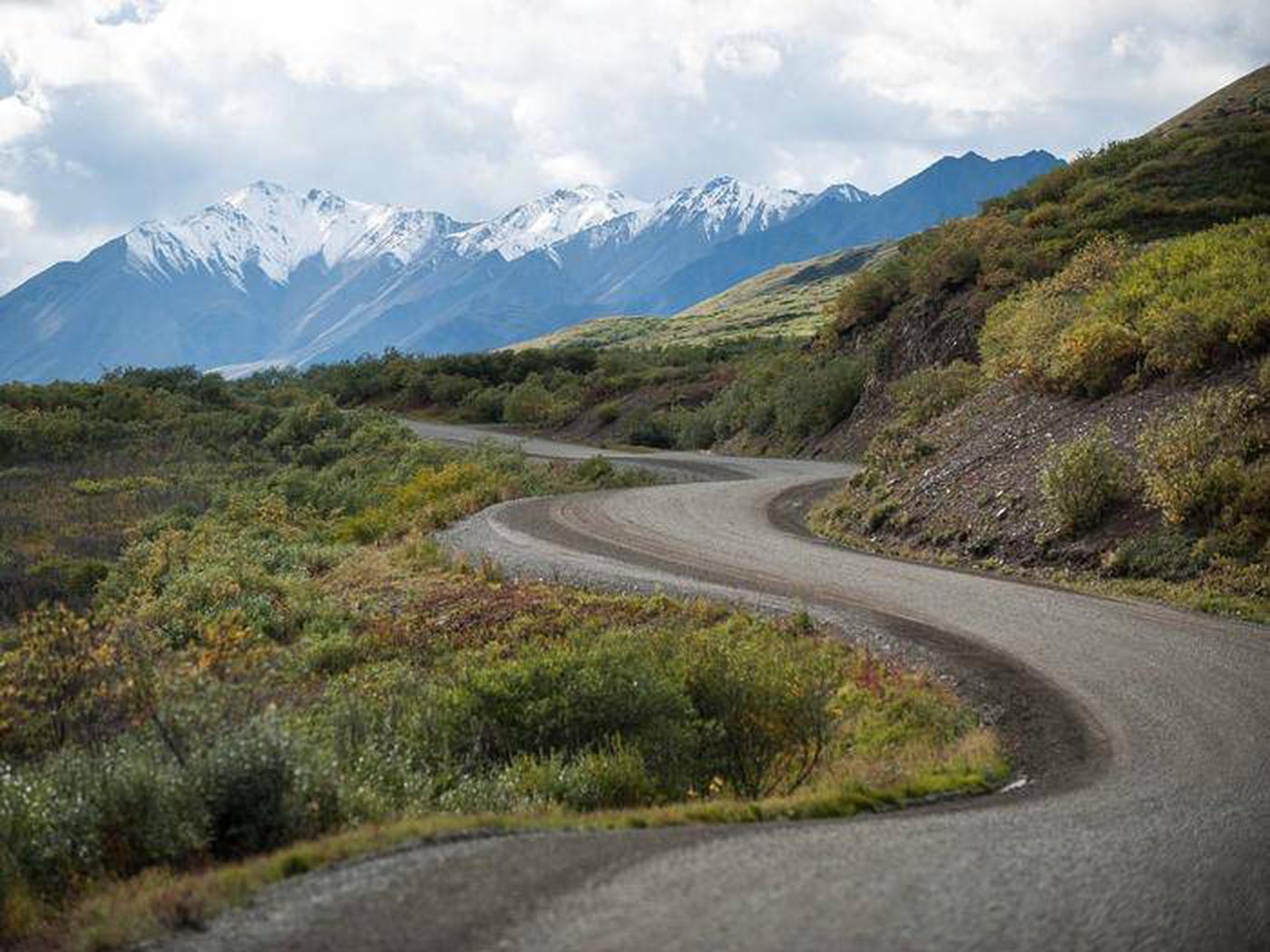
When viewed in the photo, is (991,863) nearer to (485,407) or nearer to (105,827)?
(105,827)

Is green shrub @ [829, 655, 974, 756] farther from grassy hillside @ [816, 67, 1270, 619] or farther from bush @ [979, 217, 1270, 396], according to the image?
bush @ [979, 217, 1270, 396]

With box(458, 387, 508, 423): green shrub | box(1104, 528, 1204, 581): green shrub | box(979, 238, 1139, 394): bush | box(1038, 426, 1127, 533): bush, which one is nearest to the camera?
box(1104, 528, 1204, 581): green shrub

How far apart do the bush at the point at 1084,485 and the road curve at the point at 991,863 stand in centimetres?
394

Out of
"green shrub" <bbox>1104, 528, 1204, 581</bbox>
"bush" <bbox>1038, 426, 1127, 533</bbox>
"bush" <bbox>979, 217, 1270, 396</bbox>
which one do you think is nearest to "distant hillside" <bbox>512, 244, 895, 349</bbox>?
"bush" <bbox>979, 217, 1270, 396</bbox>

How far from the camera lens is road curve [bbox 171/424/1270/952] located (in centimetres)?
495

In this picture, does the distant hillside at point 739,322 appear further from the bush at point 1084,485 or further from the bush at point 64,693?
the bush at point 64,693

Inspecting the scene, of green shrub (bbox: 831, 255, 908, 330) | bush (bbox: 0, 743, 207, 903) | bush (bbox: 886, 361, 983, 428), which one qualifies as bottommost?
bush (bbox: 0, 743, 207, 903)

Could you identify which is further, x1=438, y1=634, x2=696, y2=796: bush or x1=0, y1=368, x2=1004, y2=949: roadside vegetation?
x1=438, y1=634, x2=696, y2=796: bush

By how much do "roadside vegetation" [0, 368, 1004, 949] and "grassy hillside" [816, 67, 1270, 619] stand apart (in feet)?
17.3

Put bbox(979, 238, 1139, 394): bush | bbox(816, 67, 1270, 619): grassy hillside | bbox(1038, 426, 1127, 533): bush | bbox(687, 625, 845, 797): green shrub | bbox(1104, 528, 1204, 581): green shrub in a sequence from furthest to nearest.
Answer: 1. bbox(979, 238, 1139, 394): bush
2. bbox(1038, 426, 1127, 533): bush
3. bbox(816, 67, 1270, 619): grassy hillside
4. bbox(1104, 528, 1204, 581): green shrub
5. bbox(687, 625, 845, 797): green shrub

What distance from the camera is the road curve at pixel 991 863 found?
495cm

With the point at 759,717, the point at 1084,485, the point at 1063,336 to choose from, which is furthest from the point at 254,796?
the point at 1063,336

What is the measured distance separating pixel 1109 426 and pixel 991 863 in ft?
48.5

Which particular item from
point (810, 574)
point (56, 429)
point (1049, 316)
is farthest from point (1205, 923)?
point (56, 429)
